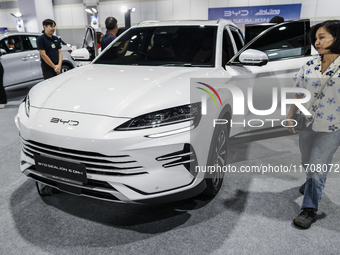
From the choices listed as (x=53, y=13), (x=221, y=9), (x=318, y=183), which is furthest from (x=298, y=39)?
(x=53, y=13)

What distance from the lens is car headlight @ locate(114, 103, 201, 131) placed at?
1686mm

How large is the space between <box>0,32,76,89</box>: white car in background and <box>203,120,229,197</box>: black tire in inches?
211

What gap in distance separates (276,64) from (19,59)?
568cm

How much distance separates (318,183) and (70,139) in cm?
171

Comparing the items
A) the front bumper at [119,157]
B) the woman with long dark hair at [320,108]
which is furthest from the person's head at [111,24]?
the woman with long dark hair at [320,108]

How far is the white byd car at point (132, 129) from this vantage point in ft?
5.43

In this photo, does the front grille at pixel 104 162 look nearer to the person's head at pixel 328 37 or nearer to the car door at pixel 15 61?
the person's head at pixel 328 37

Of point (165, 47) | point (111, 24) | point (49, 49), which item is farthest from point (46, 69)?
point (165, 47)

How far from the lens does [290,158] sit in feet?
10.8

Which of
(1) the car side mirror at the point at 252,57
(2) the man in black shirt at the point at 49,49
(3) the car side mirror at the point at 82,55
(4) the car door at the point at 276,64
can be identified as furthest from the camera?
(2) the man in black shirt at the point at 49,49

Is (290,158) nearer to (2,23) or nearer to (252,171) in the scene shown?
(252,171)

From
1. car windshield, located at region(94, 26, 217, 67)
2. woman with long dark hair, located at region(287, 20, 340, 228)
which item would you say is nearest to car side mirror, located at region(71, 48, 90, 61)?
car windshield, located at region(94, 26, 217, 67)

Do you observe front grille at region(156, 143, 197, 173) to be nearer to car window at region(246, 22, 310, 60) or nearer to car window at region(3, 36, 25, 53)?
car window at region(246, 22, 310, 60)

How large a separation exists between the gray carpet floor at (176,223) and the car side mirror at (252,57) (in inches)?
44.9
